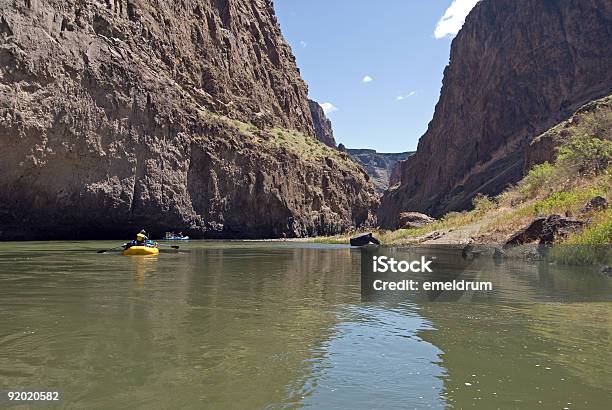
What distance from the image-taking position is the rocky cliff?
57.6 m

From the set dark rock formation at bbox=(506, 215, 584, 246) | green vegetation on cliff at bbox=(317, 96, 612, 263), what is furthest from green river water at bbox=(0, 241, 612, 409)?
dark rock formation at bbox=(506, 215, 584, 246)

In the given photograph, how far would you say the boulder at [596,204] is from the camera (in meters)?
22.0

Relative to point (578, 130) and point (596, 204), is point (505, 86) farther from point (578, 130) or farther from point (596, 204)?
point (596, 204)

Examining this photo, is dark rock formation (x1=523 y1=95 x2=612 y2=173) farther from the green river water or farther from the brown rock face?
the brown rock face

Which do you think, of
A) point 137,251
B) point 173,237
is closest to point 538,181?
point 137,251

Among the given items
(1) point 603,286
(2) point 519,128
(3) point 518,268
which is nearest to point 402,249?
(3) point 518,268

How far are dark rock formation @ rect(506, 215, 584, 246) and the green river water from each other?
6539 mm

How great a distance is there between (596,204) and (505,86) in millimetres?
102841

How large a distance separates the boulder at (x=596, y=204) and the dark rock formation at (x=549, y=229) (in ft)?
4.07

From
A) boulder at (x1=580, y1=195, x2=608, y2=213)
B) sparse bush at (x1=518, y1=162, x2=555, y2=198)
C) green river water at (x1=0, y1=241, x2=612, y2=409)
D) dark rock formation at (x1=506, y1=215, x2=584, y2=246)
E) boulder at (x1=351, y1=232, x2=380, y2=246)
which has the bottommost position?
green river water at (x1=0, y1=241, x2=612, y2=409)

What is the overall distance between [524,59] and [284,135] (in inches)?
2227

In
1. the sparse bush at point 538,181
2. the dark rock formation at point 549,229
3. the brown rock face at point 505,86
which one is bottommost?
the dark rock formation at point 549,229

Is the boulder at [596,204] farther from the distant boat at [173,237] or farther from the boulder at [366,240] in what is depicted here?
the distant boat at [173,237]

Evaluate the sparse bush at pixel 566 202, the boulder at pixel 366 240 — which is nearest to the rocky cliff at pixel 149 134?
the boulder at pixel 366 240
